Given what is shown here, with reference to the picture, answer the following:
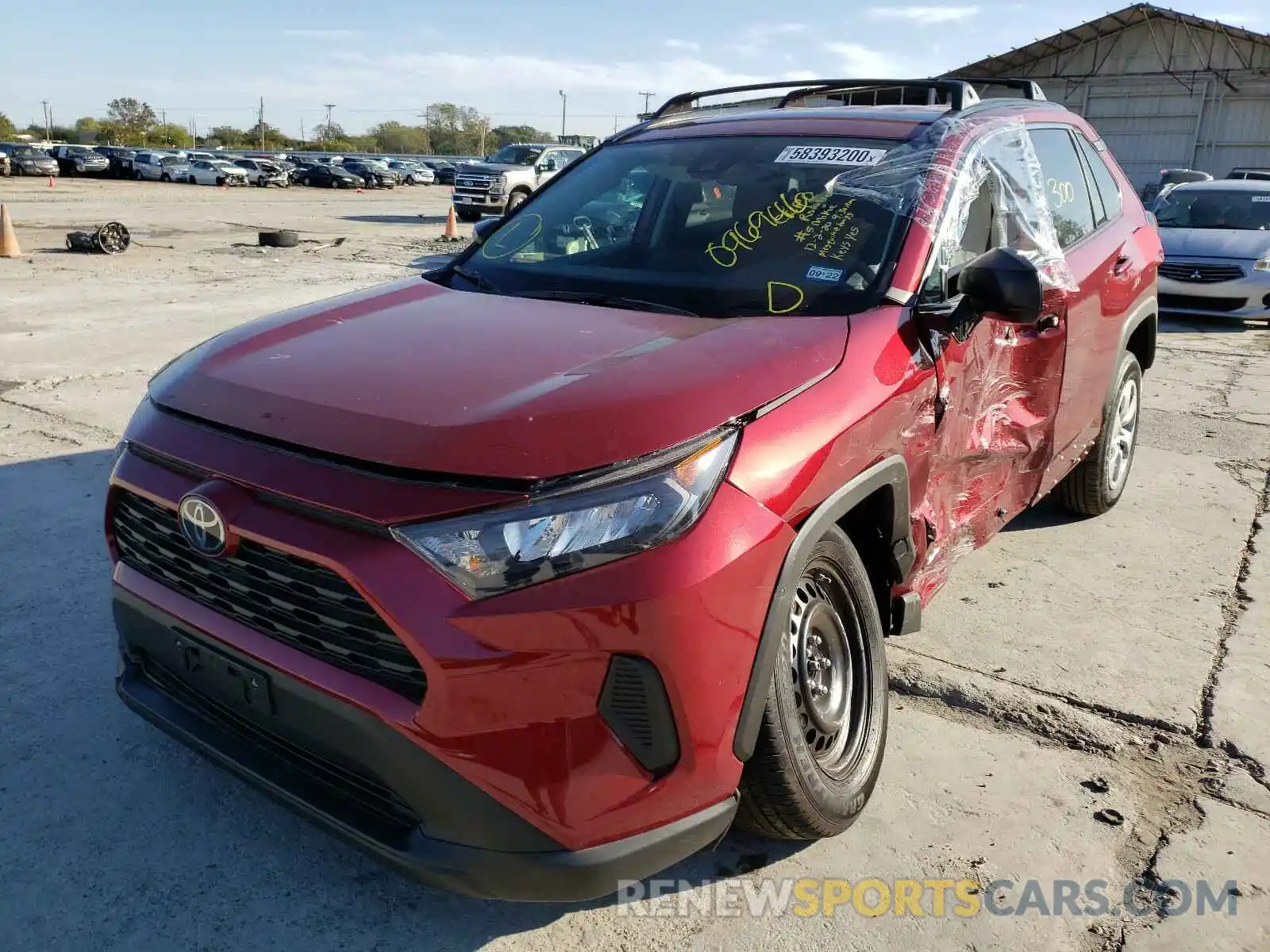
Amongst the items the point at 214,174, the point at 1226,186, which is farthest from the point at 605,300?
the point at 214,174

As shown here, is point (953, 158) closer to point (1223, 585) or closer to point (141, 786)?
point (1223, 585)

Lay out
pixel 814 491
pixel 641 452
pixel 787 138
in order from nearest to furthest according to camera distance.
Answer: pixel 641 452
pixel 814 491
pixel 787 138

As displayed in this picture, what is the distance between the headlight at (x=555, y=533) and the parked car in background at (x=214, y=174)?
4625 cm

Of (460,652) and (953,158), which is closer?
(460,652)

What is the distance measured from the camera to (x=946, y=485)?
2.93 metres

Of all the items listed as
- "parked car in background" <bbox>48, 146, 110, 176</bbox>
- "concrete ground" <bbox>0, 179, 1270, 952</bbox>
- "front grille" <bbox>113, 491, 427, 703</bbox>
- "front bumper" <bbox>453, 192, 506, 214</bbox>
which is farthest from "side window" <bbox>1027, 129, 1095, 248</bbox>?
"parked car in background" <bbox>48, 146, 110, 176</bbox>

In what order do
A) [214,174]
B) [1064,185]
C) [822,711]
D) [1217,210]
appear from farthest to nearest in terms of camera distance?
[214,174]
[1217,210]
[1064,185]
[822,711]

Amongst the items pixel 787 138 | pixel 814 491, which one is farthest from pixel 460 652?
pixel 787 138

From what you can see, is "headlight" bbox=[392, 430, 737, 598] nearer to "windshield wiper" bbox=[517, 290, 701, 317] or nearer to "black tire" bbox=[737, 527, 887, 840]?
"black tire" bbox=[737, 527, 887, 840]

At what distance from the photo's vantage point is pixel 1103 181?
14.8 ft

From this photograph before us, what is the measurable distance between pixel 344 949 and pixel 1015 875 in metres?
1.60

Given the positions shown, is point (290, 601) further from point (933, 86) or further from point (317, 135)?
point (317, 135)

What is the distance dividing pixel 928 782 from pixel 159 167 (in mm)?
50940

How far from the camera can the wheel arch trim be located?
1959 millimetres
